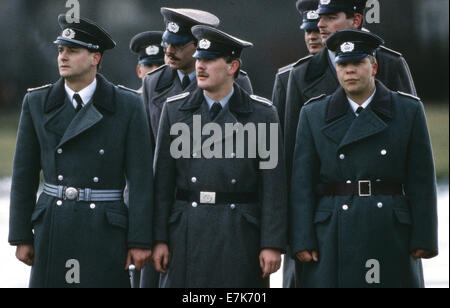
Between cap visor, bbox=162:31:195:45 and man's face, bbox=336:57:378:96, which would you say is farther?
cap visor, bbox=162:31:195:45

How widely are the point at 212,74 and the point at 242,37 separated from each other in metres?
7.48

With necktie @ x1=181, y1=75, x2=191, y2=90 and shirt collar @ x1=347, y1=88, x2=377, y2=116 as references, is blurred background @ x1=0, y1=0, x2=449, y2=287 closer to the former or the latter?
necktie @ x1=181, y1=75, x2=191, y2=90

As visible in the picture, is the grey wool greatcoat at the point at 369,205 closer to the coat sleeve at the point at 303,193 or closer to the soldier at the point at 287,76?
the coat sleeve at the point at 303,193

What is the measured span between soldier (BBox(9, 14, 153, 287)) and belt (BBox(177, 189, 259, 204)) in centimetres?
25

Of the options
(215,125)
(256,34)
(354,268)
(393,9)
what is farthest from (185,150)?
(393,9)

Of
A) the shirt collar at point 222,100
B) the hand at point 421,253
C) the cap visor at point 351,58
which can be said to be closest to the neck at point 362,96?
the cap visor at point 351,58

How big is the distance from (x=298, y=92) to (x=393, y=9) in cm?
909

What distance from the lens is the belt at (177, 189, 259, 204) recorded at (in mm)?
5758

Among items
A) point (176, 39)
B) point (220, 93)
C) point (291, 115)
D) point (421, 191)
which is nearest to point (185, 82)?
point (176, 39)

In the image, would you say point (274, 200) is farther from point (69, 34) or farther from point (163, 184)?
point (69, 34)

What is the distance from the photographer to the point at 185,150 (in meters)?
5.80

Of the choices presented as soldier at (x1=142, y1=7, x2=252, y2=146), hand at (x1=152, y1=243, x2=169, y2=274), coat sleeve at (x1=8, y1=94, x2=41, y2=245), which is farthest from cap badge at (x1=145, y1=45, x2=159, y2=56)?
hand at (x1=152, y1=243, x2=169, y2=274)
